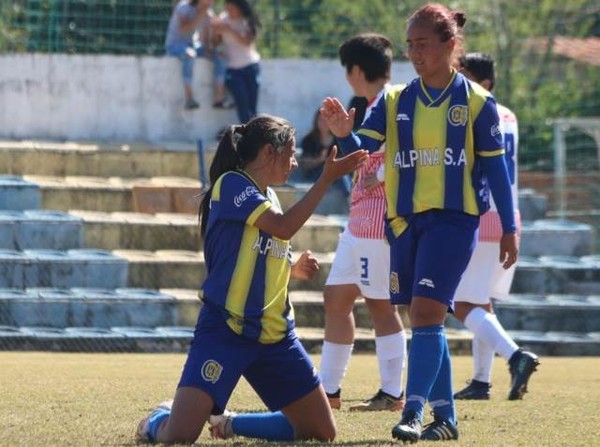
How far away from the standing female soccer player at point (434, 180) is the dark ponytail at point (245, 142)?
230mm

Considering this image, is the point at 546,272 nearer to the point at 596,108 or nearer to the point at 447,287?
the point at 596,108

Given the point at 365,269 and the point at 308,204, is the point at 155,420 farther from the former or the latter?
the point at 365,269

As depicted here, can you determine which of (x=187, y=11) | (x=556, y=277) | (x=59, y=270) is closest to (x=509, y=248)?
(x=59, y=270)

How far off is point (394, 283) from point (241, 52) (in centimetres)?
1061

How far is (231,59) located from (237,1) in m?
0.67

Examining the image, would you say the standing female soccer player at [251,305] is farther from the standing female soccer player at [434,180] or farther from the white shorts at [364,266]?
the white shorts at [364,266]

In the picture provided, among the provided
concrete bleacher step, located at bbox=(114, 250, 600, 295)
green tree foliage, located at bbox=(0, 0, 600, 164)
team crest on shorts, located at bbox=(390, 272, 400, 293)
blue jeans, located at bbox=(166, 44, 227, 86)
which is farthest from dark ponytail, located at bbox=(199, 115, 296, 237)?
green tree foliage, located at bbox=(0, 0, 600, 164)

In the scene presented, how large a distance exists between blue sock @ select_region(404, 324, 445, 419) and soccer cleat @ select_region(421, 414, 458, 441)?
137mm

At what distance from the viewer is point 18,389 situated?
862 cm

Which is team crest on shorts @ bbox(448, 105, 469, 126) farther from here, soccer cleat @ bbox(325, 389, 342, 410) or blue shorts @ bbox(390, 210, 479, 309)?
soccer cleat @ bbox(325, 389, 342, 410)

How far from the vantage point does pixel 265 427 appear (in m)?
6.83

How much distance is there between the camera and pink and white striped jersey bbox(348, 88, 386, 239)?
865 cm

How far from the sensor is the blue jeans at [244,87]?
683 inches

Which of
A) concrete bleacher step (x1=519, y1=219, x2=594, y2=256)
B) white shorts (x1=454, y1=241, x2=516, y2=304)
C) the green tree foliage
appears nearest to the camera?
white shorts (x1=454, y1=241, x2=516, y2=304)
